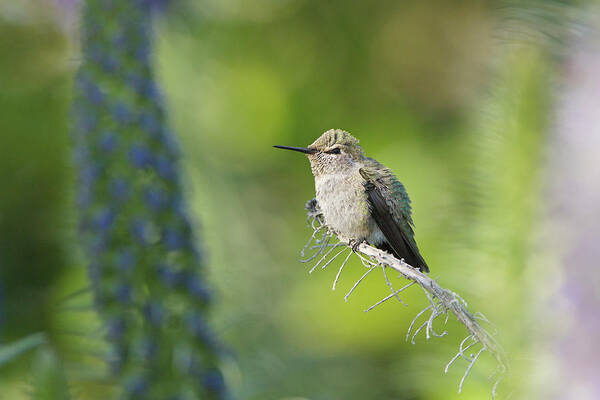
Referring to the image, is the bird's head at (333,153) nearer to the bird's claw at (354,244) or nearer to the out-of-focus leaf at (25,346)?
the bird's claw at (354,244)

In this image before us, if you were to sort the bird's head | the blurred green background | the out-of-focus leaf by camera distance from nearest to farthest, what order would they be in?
the bird's head → the out-of-focus leaf → the blurred green background

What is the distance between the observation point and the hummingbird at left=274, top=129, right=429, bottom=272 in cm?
47

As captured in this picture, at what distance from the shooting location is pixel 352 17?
1.68 metres

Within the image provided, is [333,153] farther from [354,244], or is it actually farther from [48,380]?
[48,380]

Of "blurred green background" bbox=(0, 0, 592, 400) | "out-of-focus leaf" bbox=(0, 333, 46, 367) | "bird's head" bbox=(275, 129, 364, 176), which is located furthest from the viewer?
"blurred green background" bbox=(0, 0, 592, 400)

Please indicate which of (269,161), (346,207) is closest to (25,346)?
(346,207)

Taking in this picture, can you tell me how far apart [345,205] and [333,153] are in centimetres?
5

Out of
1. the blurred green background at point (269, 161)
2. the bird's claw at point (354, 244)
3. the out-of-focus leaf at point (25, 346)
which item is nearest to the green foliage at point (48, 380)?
the out-of-focus leaf at point (25, 346)

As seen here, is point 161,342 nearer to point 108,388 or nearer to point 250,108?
point 108,388

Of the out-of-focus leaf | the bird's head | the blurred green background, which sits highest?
the blurred green background

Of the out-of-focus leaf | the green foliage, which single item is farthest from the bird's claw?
the out-of-focus leaf

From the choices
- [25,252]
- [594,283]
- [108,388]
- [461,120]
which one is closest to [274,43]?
[461,120]

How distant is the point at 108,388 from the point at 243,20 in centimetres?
107

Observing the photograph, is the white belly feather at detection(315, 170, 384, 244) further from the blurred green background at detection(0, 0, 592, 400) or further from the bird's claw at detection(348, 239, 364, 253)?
the blurred green background at detection(0, 0, 592, 400)
